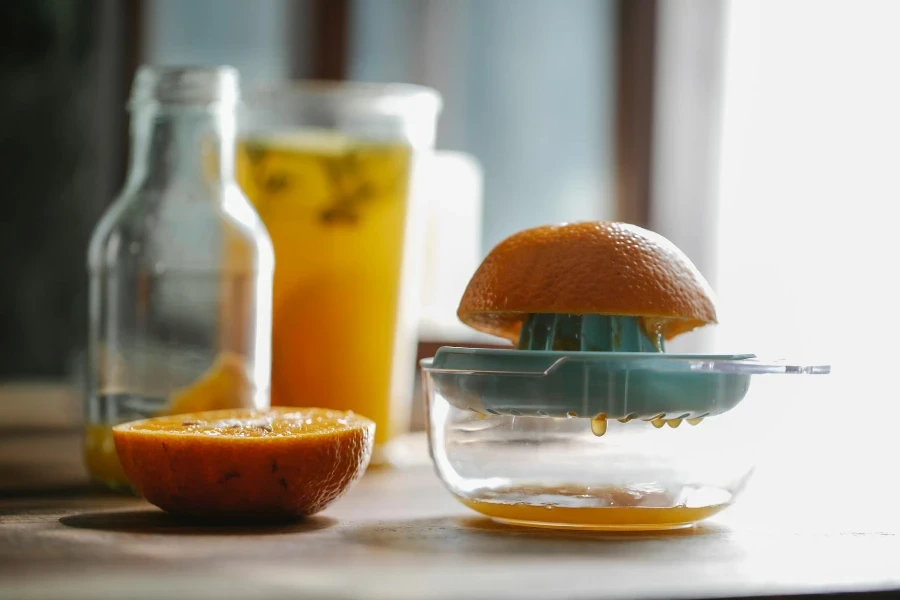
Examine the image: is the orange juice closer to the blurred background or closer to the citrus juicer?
the citrus juicer

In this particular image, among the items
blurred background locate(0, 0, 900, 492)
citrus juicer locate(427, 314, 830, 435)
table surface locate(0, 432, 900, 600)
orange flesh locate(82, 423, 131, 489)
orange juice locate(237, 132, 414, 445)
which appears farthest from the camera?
blurred background locate(0, 0, 900, 492)

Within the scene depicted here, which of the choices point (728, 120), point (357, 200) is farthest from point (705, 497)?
point (728, 120)

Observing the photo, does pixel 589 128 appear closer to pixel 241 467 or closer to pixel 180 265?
pixel 180 265

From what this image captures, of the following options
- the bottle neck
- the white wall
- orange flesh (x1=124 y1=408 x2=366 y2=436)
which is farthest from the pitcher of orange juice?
the white wall

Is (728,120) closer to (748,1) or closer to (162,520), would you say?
(748,1)

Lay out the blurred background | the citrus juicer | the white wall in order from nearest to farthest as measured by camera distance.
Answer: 1. the citrus juicer
2. the blurred background
3. the white wall

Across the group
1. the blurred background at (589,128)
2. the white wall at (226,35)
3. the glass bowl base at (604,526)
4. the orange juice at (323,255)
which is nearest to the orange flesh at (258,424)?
the glass bowl base at (604,526)
